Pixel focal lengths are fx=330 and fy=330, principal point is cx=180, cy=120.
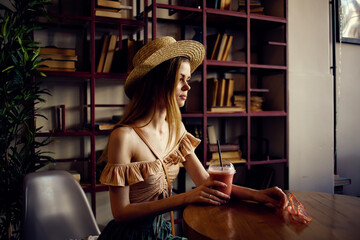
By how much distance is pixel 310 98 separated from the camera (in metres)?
3.35

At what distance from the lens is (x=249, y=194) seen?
1296mm

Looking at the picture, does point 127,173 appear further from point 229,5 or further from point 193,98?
point 229,5

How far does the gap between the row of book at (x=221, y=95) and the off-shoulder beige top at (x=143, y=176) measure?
1.51 metres

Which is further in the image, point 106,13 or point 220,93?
point 220,93

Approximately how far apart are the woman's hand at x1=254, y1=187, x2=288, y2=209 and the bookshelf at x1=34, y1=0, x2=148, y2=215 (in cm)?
155

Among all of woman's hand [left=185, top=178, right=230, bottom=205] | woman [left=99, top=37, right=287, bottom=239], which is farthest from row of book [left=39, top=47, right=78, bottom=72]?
woman's hand [left=185, top=178, right=230, bottom=205]

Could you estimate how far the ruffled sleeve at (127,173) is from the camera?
47.9 inches

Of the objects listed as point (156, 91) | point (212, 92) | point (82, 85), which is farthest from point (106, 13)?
point (156, 91)

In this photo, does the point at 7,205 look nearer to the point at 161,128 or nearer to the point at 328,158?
the point at 161,128

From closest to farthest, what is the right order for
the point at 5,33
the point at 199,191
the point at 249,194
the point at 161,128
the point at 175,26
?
the point at 199,191 < the point at 249,194 < the point at 161,128 < the point at 5,33 < the point at 175,26

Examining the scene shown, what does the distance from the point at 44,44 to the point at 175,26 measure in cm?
119

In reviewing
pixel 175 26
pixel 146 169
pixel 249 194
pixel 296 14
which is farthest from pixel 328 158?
pixel 146 169

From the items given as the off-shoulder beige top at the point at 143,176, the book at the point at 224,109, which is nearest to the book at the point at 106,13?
the book at the point at 224,109

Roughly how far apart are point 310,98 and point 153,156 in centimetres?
246
